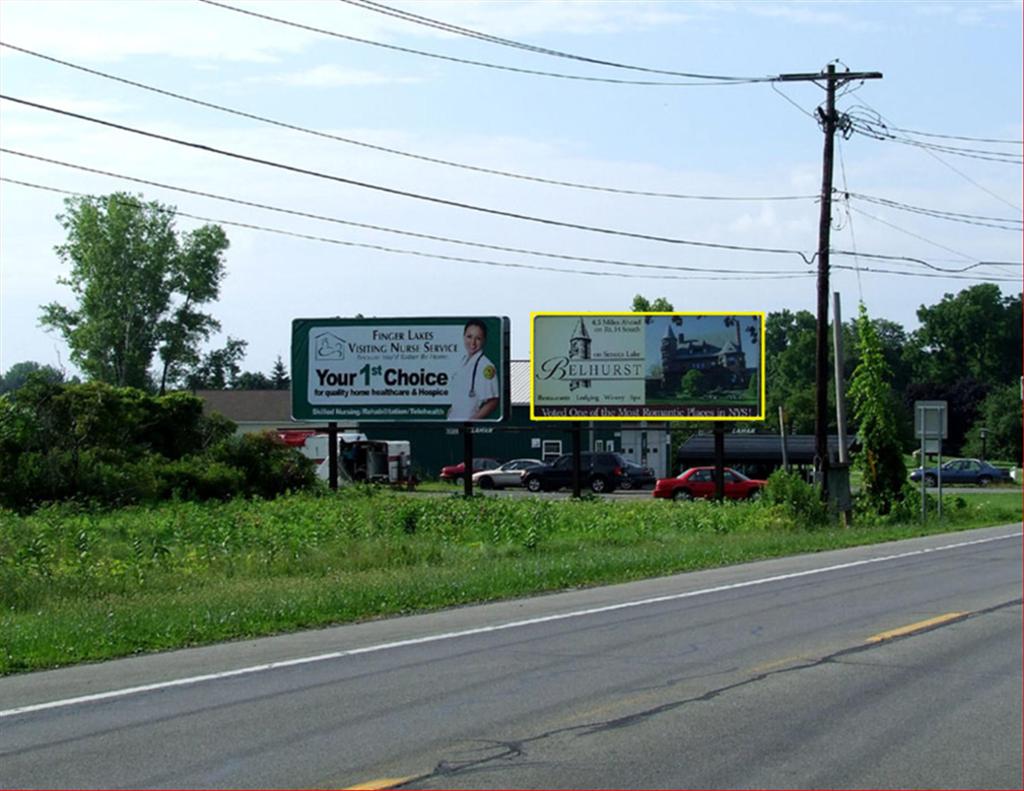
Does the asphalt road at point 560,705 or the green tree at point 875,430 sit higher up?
the green tree at point 875,430

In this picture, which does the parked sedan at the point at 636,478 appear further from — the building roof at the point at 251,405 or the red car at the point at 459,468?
the building roof at the point at 251,405

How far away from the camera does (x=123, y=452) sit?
43.2 m

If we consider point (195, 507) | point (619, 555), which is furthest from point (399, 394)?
point (619, 555)

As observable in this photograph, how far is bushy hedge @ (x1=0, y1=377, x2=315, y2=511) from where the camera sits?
38406 mm

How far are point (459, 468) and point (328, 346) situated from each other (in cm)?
2184

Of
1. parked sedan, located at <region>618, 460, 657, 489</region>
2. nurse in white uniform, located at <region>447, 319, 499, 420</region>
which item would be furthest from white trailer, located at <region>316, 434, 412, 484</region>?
nurse in white uniform, located at <region>447, 319, 499, 420</region>

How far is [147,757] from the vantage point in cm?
831

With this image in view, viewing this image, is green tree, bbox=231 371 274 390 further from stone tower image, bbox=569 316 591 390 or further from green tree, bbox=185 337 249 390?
stone tower image, bbox=569 316 591 390

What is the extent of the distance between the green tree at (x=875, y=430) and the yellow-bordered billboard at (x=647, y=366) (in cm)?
538

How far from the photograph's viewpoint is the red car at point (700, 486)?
51.4 metres

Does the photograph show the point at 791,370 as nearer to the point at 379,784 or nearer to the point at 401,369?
the point at 401,369

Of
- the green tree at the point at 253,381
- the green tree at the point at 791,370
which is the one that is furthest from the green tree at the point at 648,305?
the green tree at the point at 253,381

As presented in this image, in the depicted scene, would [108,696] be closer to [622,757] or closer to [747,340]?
[622,757]

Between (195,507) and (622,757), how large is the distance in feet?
98.2
